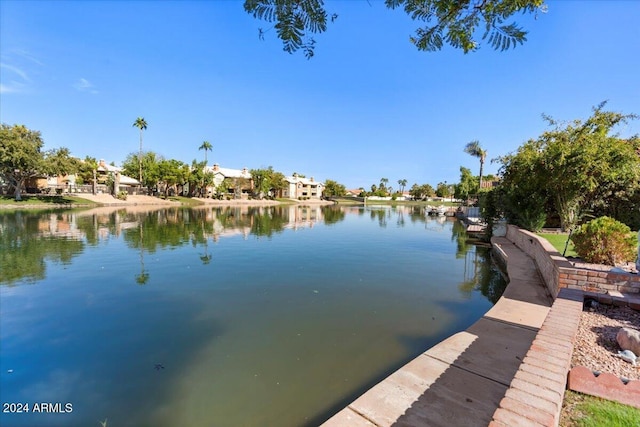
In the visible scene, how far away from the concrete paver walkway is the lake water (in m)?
Answer: 0.85

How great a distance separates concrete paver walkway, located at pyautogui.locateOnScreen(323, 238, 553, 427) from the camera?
3.14 metres

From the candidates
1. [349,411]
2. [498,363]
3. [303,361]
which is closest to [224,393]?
[303,361]

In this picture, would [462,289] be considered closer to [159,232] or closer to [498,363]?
[498,363]

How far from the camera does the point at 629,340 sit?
12.2 feet

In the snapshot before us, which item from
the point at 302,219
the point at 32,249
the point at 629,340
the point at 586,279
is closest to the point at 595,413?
the point at 629,340

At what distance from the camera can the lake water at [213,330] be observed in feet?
14.0

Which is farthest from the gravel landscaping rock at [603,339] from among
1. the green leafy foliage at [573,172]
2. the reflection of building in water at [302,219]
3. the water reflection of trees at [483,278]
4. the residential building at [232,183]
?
the residential building at [232,183]

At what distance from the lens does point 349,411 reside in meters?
3.32

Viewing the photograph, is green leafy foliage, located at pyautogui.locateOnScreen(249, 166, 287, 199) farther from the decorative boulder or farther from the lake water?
the decorative boulder

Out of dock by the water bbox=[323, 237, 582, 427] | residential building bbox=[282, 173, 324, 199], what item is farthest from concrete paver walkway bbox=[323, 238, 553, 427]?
residential building bbox=[282, 173, 324, 199]

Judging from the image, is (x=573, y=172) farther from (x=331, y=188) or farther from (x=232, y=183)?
(x=331, y=188)

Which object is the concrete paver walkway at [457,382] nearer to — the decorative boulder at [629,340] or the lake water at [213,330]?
the lake water at [213,330]

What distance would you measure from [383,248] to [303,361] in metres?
12.1

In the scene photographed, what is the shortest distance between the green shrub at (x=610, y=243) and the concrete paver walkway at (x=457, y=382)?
358cm
